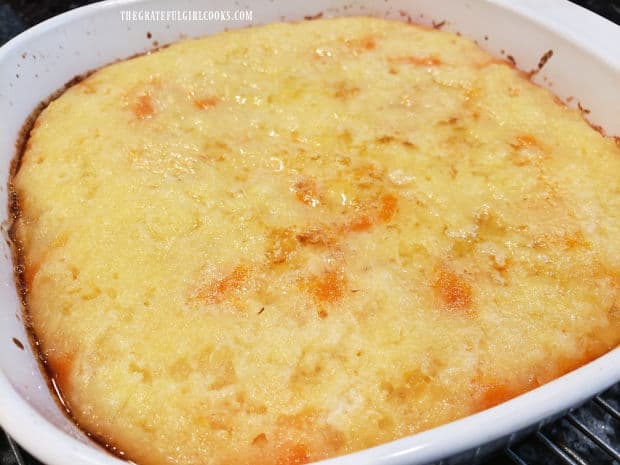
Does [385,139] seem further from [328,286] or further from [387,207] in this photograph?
[328,286]

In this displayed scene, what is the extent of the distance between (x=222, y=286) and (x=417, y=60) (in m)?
1.02

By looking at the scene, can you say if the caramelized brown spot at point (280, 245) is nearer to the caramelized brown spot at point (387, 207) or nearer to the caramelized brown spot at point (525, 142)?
the caramelized brown spot at point (387, 207)

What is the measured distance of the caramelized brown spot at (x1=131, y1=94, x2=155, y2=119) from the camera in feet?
5.47

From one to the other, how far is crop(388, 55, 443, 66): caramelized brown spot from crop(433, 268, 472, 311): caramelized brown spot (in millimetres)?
805

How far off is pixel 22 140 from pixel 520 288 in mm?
1393

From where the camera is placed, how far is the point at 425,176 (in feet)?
4.99

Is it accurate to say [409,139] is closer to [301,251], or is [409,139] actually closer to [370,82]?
[370,82]

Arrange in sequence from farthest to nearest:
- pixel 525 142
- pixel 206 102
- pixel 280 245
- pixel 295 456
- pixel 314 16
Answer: pixel 314 16
pixel 206 102
pixel 525 142
pixel 280 245
pixel 295 456

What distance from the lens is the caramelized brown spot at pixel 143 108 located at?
1666mm

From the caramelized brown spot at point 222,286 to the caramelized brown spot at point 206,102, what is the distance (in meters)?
0.61

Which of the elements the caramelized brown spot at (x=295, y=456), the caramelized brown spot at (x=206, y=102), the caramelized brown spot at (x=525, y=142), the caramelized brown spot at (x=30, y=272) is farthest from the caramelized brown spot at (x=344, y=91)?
the caramelized brown spot at (x=295, y=456)

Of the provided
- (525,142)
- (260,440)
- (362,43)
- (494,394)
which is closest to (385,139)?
(525,142)

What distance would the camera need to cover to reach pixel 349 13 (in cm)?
215

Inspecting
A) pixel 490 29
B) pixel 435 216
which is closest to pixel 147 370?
pixel 435 216
